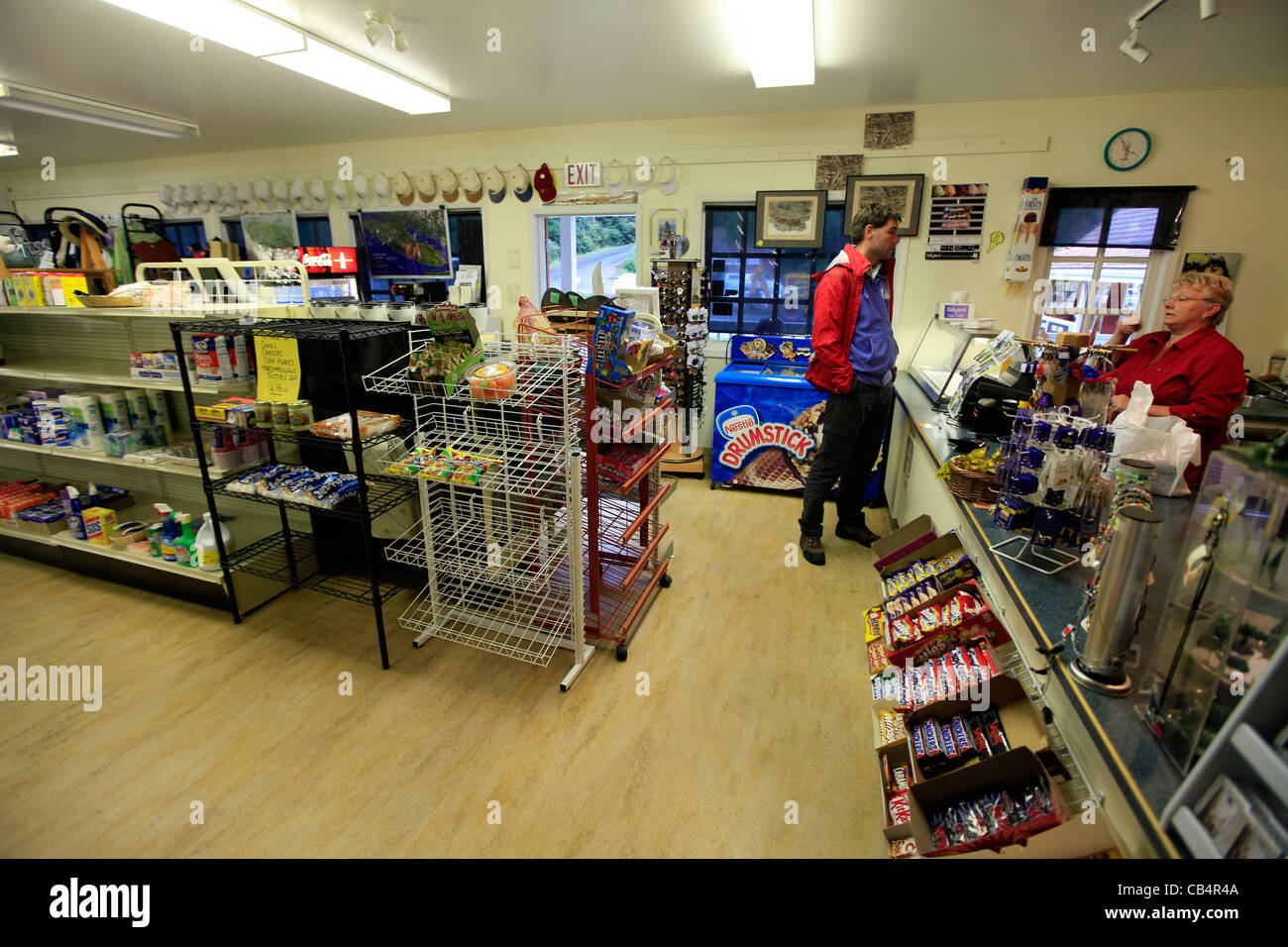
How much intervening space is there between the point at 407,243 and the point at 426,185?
0.61 m

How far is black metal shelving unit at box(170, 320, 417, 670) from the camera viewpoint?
2.31m

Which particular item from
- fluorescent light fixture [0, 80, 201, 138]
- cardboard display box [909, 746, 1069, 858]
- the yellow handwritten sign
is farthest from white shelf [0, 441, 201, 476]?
cardboard display box [909, 746, 1069, 858]

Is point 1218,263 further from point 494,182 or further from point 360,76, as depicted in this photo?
point 360,76

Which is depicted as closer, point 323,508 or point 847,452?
point 323,508

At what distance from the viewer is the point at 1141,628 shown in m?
1.30

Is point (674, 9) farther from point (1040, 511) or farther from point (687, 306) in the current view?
point (1040, 511)

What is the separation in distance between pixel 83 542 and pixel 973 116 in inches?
246

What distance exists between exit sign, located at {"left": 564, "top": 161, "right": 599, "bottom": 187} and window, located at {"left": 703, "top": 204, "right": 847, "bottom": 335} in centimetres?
103

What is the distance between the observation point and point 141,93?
13.6 feet

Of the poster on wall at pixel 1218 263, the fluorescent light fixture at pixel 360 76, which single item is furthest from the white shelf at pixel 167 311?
the poster on wall at pixel 1218 263

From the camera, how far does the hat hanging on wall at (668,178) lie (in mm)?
4738

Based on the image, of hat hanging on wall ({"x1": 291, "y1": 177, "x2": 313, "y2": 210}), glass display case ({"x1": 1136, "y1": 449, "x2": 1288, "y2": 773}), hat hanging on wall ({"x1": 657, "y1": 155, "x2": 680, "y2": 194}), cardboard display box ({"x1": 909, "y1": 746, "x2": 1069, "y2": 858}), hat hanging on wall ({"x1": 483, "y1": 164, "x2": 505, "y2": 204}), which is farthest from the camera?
hat hanging on wall ({"x1": 291, "y1": 177, "x2": 313, "y2": 210})

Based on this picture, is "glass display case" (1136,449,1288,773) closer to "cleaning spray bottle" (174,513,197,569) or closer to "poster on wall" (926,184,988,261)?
"cleaning spray bottle" (174,513,197,569)

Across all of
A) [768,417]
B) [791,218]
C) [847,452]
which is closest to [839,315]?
[847,452]
